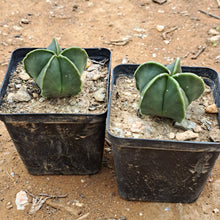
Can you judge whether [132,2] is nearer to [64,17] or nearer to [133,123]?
[64,17]

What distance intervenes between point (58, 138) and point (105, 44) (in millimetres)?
2117

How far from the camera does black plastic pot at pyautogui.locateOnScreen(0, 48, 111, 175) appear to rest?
180cm

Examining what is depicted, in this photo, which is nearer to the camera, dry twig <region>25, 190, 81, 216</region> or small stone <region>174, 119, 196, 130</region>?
small stone <region>174, 119, 196, 130</region>

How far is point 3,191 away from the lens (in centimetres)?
216

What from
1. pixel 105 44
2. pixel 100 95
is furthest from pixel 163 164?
pixel 105 44

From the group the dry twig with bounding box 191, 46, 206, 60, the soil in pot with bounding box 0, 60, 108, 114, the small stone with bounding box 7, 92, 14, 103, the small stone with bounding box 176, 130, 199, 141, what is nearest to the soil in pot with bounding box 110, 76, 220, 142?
the small stone with bounding box 176, 130, 199, 141

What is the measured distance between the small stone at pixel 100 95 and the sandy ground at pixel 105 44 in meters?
0.65

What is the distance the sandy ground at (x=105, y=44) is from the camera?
2.04m

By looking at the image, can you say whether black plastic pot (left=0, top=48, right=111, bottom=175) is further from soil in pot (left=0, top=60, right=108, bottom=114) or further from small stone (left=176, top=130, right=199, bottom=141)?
small stone (left=176, top=130, right=199, bottom=141)

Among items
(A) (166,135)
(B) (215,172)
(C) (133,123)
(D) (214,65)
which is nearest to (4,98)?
(C) (133,123)

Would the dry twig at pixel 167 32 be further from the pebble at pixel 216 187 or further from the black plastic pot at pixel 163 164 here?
the pebble at pixel 216 187

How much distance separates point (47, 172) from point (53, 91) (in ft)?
2.36

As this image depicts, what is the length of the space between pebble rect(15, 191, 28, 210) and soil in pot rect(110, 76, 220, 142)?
926 mm

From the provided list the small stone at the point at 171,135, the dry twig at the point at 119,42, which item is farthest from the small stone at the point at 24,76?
the dry twig at the point at 119,42
